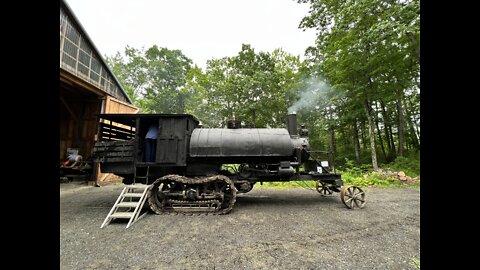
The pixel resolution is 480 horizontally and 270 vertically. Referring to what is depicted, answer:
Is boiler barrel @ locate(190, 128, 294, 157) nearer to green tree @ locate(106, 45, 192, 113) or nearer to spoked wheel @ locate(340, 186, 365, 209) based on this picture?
spoked wheel @ locate(340, 186, 365, 209)

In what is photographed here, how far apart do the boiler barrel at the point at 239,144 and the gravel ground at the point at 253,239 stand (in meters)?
1.83

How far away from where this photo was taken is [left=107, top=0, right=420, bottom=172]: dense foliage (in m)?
11.4

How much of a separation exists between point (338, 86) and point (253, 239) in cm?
1253

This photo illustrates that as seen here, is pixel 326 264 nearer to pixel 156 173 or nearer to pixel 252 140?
pixel 252 140

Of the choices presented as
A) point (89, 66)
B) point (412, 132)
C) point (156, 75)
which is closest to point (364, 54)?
point (412, 132)

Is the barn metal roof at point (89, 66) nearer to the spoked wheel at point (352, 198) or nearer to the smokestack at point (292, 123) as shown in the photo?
the smokestack at point (292, 123)

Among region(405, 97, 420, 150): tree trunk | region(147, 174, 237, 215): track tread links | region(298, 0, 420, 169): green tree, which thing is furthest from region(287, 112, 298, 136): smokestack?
region(405, 97, 420, 150): tree trunk

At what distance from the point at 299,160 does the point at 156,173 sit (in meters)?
4.85

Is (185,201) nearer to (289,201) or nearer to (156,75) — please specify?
(289,201)

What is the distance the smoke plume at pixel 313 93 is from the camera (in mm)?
15084

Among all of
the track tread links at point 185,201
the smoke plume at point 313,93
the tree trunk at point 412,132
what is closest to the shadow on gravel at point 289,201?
the track tread links at point 185,201

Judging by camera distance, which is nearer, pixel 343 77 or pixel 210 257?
pixel 210 257
